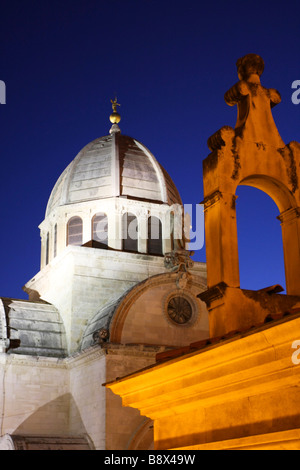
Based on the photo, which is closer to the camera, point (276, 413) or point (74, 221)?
point (276, 413)

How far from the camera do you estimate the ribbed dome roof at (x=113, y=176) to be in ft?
95.5

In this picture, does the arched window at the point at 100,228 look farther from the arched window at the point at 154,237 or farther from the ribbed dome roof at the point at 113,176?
the arched window at the point at 154,237

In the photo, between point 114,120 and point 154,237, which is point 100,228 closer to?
point 154,237

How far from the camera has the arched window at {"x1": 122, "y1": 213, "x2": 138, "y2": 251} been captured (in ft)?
91.5

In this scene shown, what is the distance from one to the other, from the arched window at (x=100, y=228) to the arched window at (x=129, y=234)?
2.44ft

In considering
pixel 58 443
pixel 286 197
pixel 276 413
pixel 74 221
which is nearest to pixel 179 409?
pixel 276 413

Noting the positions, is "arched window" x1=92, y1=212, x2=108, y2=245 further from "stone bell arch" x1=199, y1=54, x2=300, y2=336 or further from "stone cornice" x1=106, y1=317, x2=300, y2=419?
"stone cornice" x1=106, y1=317, x2=300, y2=419

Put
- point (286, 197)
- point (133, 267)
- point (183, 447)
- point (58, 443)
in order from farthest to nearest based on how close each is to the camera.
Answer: point (133, 267) < point (58, 443) < point (286, 197) < point (183, 447)

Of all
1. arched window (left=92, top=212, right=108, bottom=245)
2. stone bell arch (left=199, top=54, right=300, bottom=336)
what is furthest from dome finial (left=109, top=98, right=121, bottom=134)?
stone bell arch (left=199, top=54, right=300, bottom=336)

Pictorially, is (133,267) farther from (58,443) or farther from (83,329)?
(58,443)

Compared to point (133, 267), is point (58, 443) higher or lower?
lower

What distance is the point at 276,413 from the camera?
4.90 metres

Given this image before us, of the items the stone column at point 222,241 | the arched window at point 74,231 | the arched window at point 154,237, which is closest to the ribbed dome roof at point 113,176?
the arched window at point 74,231

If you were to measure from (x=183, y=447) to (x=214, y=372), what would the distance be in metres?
1.00
